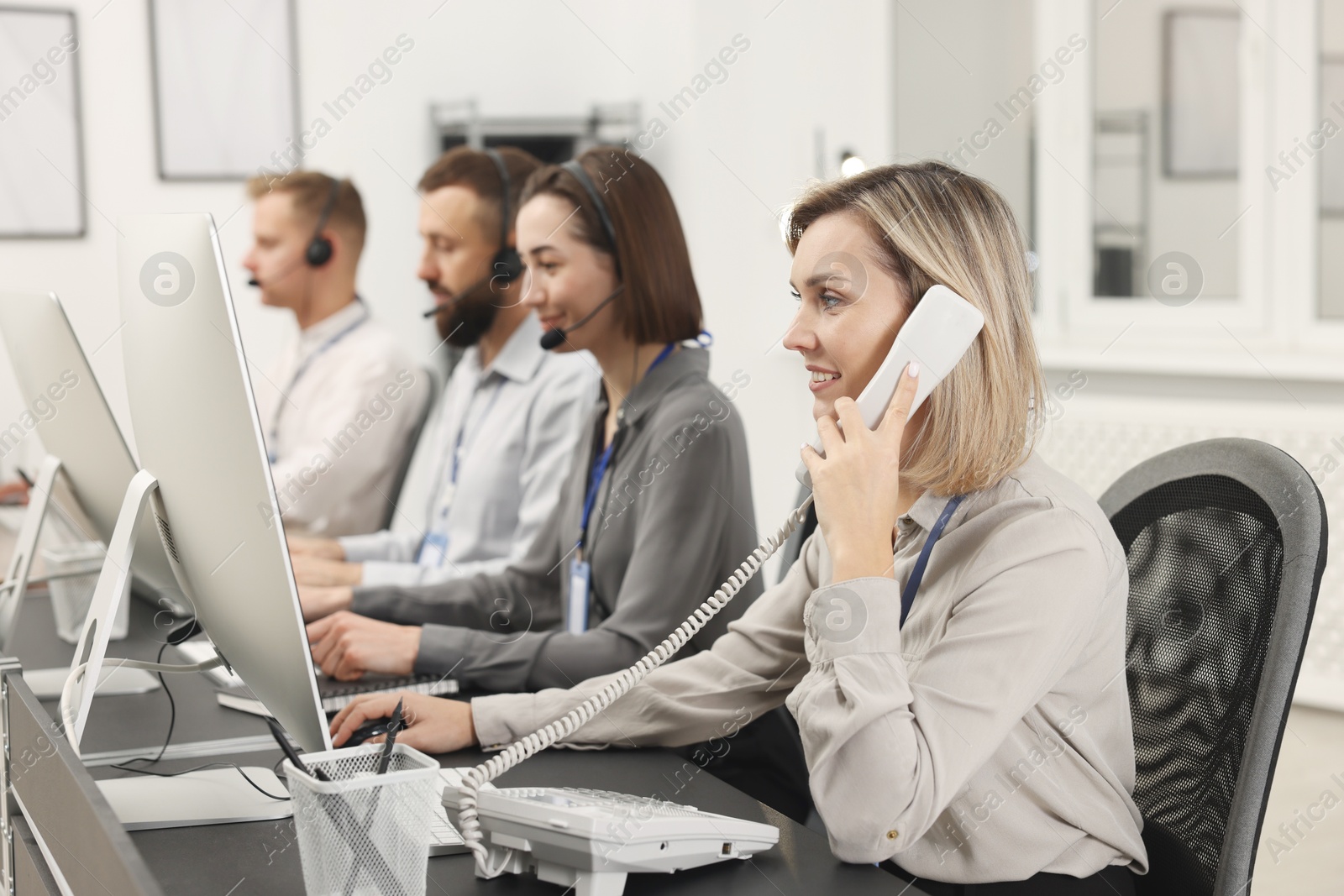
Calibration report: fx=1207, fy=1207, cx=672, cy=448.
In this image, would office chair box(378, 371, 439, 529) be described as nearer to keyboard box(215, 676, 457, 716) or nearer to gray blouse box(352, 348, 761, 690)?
gray blouse box(352, 348, 761, 690)

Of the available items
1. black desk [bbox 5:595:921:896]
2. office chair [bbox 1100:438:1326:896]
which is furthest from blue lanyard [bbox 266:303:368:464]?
office chair [bbox 1100:438:1326:896]

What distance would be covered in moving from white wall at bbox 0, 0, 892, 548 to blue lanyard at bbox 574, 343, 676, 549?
2220 millimetres

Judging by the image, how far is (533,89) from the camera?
481cm

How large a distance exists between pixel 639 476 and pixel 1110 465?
1.85 m

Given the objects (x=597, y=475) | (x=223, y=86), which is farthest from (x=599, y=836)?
(x=223, y=86)

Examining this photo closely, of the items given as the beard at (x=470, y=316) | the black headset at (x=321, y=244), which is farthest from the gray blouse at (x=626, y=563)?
the black headset at (x=321, y=244)

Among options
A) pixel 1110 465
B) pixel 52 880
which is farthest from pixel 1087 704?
pixel 1110 465

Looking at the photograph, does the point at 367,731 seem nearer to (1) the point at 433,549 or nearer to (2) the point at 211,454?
(2) the point at 211,454

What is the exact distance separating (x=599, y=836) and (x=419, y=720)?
0.46 m

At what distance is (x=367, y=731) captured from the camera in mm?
1219

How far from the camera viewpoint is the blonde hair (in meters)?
1.11

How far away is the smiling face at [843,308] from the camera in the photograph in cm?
114

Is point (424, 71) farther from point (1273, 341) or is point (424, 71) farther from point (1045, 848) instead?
point (1045, 848)

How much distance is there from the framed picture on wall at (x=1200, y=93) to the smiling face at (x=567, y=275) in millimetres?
1993
